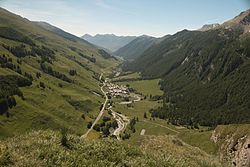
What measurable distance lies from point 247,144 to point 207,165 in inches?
1740

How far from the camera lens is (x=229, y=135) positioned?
11069 cm

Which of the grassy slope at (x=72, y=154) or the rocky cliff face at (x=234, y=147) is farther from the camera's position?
the rocky cliff face at (x=234, y=147)

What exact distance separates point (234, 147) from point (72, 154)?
7040 centimetres

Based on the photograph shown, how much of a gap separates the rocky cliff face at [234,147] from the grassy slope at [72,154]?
130 ft

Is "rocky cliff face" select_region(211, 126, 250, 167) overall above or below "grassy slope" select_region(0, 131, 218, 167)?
below

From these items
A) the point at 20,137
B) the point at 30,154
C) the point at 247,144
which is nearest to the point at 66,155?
the point at 30,154

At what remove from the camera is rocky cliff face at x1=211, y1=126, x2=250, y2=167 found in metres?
96.9

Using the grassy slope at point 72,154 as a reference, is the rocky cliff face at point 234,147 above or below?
below

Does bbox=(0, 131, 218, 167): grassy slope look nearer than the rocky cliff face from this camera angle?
Yes

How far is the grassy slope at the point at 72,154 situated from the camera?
132 feet

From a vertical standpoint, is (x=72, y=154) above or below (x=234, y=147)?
above

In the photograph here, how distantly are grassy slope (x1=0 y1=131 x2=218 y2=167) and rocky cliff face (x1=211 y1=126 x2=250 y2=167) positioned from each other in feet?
130

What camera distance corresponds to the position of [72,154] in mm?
45938

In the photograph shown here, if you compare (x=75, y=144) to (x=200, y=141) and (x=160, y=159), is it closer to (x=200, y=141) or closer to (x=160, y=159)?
(x=160, y=159)
